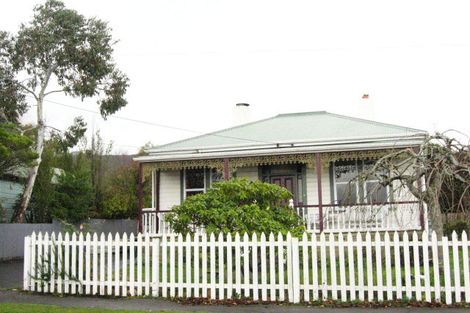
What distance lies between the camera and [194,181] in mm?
21469

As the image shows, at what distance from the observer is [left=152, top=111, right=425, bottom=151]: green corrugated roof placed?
1972 centimetres

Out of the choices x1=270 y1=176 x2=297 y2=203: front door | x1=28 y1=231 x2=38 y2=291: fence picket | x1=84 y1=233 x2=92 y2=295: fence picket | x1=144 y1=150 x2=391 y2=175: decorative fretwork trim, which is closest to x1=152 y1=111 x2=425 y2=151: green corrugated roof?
x1=144 y1=150 x2=391 y2=175: decorative fretwork trim

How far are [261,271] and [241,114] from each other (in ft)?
53.5

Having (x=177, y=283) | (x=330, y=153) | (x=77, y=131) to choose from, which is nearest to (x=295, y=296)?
(x=177, y=283)

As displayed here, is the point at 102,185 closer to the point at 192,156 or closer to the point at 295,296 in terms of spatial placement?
the point at 192,156

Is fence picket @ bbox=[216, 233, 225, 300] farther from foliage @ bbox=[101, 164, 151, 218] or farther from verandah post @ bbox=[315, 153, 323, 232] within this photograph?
foliage @ bbox=[101, 164, 151, 218]

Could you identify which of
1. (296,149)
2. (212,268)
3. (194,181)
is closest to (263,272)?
(212,268)

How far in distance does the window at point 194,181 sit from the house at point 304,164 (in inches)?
1.6

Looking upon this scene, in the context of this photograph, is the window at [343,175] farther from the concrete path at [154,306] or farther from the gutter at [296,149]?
the concrete path at [154,306]

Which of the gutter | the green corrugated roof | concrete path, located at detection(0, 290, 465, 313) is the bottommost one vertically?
concrete path, located at detection(0, 290, 465, 313)

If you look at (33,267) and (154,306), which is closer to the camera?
(154,306)

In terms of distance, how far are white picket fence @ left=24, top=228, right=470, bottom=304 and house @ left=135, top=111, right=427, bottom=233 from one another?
6688 millimetres

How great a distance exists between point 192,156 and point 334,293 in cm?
1087

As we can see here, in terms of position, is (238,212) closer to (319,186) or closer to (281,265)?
(281,265)
